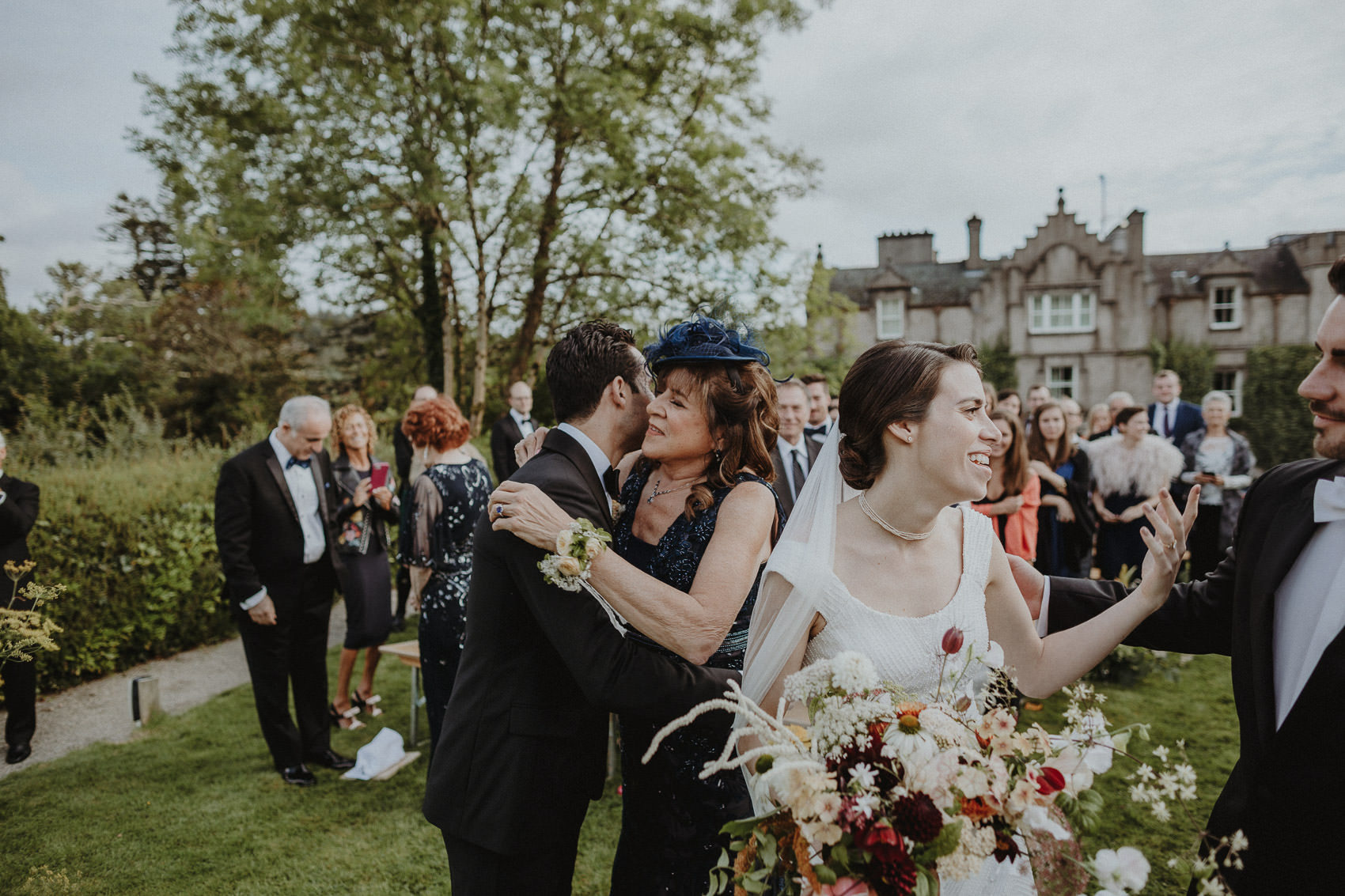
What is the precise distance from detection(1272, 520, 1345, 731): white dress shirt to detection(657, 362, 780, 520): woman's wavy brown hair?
1255mm

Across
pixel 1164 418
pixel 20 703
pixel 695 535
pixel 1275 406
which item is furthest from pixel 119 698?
pixel 1275 406

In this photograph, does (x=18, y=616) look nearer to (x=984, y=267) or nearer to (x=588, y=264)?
(x=588, y=264)

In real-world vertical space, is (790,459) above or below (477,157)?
below

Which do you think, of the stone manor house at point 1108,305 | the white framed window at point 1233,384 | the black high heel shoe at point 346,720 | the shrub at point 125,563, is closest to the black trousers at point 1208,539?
the black high heel shoe at point 346,720

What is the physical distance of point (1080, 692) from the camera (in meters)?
1.50

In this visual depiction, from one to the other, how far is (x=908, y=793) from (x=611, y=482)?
133 cm

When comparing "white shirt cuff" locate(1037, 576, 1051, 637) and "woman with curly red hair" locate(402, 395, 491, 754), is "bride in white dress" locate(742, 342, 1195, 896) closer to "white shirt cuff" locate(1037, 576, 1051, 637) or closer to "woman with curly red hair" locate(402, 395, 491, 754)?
"white shirt cuff" locate(1037, 576, 1051, 637)

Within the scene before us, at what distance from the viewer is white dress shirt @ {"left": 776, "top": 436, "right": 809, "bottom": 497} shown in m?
6.33

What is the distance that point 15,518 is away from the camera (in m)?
5.02

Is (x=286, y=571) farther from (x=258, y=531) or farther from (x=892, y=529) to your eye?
(x=892, y=529)

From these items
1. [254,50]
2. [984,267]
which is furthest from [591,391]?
[984,267]

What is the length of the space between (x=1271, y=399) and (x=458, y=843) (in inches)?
1277

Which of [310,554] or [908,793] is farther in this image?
[310,554]

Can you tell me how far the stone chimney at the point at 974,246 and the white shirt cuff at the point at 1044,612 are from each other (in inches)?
1236
